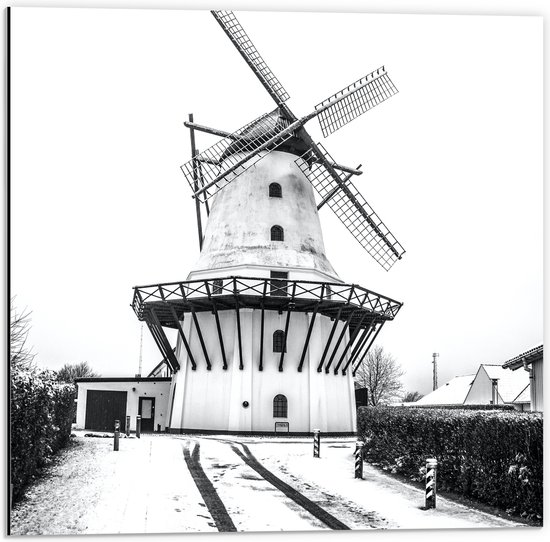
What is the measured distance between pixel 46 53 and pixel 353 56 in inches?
216

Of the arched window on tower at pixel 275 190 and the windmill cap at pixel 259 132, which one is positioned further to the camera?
the arched window on tower at pixel 275 190

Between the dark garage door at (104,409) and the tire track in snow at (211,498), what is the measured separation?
40.7ft

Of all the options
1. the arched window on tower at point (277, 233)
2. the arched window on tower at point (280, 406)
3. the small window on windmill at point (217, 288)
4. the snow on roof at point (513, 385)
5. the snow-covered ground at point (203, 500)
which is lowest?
the snow-covered ground at point (203, 500)

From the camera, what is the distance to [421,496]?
10.2 meters

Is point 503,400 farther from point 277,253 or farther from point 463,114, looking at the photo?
point 463,114

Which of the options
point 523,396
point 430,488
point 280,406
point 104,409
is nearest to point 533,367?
point 430,488

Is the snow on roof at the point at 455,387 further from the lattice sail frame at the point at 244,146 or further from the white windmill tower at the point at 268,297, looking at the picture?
the lattice sail frame at the point at 244,146

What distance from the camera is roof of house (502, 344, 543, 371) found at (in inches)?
476

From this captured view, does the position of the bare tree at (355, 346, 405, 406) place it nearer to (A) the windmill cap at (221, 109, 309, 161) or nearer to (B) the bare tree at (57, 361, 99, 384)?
(B) the bare tree at (57, 361, 99, 384)

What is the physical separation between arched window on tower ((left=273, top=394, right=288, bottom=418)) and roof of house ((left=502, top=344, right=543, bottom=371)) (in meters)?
7.64

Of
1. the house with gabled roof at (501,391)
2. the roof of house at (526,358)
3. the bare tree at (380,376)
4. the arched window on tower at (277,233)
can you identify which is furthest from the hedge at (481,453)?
the arched window on tower at (277,233)

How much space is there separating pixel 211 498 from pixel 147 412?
1544 cm

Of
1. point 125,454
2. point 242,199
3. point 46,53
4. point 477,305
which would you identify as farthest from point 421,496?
point 242,199

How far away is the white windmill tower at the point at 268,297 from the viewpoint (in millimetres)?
20062
